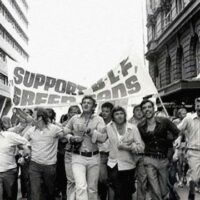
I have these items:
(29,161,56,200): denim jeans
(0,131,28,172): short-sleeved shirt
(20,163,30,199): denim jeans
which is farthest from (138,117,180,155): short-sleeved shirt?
(20,163,30,199): denim jeans

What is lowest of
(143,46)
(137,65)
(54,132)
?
(54,132)

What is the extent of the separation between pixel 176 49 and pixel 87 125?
22.6 meters

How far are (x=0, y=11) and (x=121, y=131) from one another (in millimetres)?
42671

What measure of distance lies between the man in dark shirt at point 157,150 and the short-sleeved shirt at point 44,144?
4.46 ft

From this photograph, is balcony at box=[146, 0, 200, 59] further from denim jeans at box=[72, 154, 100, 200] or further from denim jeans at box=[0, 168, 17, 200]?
denim jeans at box=[0, 168, 17, 200]

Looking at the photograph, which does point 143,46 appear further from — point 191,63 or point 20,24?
point 20,24

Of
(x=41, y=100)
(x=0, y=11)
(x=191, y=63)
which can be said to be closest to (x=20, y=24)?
(x=0, y=11)

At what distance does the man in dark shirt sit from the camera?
6414 mm

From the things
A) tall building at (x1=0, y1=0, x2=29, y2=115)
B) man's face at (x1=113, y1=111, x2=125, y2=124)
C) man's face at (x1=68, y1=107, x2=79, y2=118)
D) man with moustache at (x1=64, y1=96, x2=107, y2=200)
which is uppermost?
tall building at (x1=0, y1=0, x2=29, y2=115)

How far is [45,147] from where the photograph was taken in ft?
21.7

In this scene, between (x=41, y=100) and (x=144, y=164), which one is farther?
(x=41, y=100)

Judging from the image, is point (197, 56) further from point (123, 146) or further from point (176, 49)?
point (123, 146)

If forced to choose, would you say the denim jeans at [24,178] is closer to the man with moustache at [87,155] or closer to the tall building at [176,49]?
the man with moustache at [87,155]

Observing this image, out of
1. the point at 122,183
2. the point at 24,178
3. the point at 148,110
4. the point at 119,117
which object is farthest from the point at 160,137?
the point at 24,178
